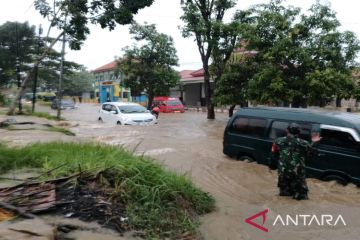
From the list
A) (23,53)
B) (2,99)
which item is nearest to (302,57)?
(23,53)

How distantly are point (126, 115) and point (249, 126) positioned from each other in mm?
10162

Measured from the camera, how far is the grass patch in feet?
15.4

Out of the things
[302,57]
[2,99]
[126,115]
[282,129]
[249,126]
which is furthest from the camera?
[2,99]

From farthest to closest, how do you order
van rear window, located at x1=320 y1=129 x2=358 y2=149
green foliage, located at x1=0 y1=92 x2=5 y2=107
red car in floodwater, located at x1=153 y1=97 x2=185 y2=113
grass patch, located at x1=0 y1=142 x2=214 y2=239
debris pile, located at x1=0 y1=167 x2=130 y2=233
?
red car in floodwater, located at x1=153 y1=97 x2=185 y2=113
green foliage, located at x1=0 y1=92 x2=5 y2=107
van rear window, located at x1=320 y1=129 x2=358 y2=149
grass patch, located at x1=0 y1=142 x2=214 y2=239
debris pile, located at x1=0 y1=167 x2=130 y2=233

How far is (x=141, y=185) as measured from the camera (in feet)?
17.1

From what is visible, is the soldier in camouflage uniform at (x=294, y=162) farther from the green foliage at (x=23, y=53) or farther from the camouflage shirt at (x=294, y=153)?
the green foliage at (x=23, y=53)

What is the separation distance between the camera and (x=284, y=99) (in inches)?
662

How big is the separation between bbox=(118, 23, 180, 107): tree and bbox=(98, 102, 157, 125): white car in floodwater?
48.7 feet

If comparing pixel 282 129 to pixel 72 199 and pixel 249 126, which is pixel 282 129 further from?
pixel 72 199

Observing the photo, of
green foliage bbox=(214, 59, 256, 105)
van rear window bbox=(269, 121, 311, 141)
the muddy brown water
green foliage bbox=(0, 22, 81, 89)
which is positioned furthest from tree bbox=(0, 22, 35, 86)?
van rear window bbox=(269, 121, 311, 141)

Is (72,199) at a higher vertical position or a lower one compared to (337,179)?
higher

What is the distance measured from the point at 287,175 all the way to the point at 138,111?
1344 centimetres

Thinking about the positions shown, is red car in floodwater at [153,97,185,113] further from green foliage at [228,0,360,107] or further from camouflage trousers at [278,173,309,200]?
camouflage trousers at [278,173,309,200]

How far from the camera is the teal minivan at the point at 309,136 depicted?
7422mm
